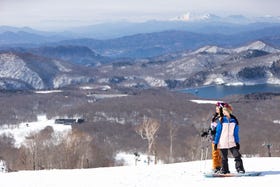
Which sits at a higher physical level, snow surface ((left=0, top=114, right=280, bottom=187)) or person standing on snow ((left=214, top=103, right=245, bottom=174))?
person standing on snow ((left=214, top=103, right=245, bottom=174))

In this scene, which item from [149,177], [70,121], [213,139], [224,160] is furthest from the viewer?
[70,121]

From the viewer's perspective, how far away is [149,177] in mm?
17562

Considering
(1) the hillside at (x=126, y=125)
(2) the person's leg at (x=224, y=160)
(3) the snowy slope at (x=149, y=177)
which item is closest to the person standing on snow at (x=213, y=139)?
(2) the person's leg at (x=224, y=160)

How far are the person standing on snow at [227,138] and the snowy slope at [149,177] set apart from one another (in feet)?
2.15

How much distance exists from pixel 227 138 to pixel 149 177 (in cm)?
283

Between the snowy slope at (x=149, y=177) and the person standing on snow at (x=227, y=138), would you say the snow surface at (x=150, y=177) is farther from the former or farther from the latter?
the person standing on snow at (x=227, y=138)

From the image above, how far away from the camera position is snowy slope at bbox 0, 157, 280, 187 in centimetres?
1605

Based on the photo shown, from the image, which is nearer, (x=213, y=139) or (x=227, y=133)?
(x=227, y=133)

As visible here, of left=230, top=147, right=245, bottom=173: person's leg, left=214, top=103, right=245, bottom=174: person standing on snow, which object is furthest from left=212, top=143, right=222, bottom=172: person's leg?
left=230, top=147, right=245, bottom=173: person's leg

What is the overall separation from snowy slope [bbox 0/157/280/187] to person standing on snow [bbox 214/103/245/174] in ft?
2.15

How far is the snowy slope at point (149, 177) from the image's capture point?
1605 centimetres

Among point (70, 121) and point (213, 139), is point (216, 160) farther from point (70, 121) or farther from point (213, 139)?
point (70, 121)

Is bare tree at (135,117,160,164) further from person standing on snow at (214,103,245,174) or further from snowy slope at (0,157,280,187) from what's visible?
person standing on snow at (214,103,245,174)

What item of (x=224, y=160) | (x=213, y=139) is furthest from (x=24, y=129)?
(x=224, y=160)
